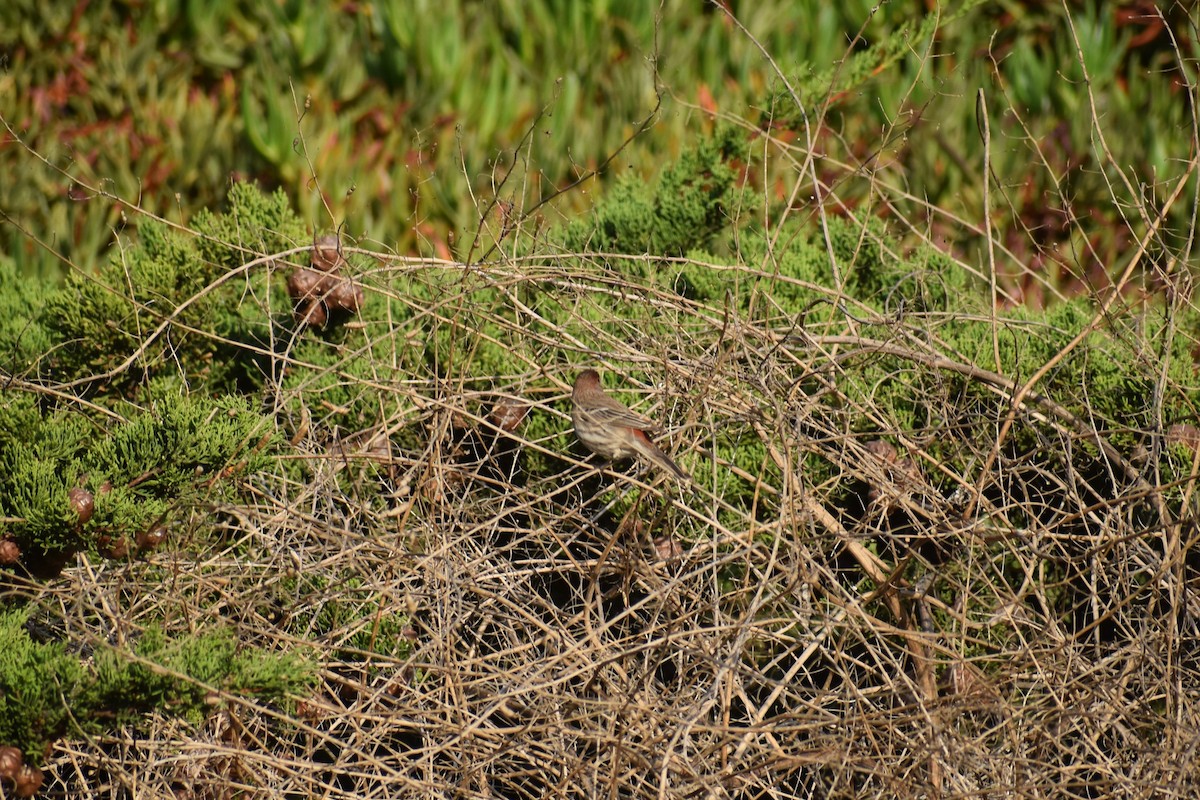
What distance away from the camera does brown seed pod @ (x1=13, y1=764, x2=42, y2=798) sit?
2781 millimetres

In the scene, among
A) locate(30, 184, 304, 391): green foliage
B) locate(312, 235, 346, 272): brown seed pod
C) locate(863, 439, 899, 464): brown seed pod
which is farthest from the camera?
locate(30, 184, 304, 391): green foliage

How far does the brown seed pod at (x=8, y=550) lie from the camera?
3.07m

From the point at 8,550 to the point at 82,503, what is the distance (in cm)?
23

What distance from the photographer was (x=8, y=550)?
3074 millimetres

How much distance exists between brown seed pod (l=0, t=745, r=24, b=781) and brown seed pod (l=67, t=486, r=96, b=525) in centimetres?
52

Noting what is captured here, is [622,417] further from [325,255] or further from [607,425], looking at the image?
[325,255]

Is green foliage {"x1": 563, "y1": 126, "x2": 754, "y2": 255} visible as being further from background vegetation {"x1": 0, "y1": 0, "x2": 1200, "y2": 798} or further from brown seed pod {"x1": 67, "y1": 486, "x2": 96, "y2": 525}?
brown seed pod {"x1": 67, "y1": 486, "x2": 96, "y2": 525}

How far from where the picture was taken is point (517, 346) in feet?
13.4

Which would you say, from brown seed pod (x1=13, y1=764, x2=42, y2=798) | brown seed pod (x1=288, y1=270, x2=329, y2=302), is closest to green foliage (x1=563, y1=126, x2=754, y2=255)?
brown seed pod (x1=288, y1=270, x2=329, y2=302)

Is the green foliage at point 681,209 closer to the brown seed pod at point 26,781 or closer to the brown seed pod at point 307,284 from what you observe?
the brown seed pod at point 307,284

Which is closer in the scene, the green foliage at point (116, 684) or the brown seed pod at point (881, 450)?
the green foliage at point (116, 684)

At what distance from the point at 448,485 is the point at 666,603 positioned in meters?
0.86

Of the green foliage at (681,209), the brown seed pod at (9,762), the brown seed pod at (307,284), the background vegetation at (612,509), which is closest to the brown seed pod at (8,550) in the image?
the background vegetation at (612,509)

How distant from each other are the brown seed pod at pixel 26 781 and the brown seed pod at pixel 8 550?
0.50 meters
